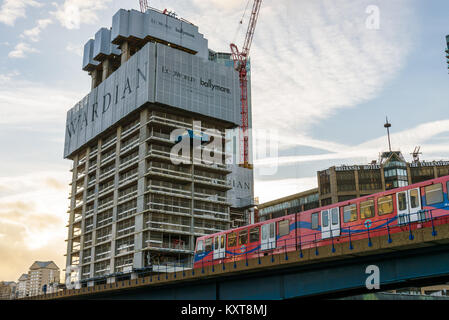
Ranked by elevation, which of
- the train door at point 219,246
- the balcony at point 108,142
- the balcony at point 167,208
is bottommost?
the train door at point 219,246

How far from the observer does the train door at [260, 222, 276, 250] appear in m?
46.0

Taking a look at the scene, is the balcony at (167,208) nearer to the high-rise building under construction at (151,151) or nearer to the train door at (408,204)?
the high-rise building under construction at (151,151)

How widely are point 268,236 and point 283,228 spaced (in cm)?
183

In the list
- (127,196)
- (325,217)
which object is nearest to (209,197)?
(127,196)

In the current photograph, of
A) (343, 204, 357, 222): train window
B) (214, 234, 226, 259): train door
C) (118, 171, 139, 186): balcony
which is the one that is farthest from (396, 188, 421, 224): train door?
(118, 171, 139, 186): balcony

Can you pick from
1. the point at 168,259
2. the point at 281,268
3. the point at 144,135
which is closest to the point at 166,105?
the point at 144,135

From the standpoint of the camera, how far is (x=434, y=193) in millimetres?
35781

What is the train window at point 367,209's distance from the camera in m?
39.5

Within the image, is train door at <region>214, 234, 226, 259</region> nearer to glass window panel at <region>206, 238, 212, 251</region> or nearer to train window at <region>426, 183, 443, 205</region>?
glass window panel at <region>206, 238, 212, 251</region>

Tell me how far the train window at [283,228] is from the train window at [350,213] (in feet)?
19.4

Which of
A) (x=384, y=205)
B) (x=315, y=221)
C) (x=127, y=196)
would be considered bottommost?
(x=315, y=221)

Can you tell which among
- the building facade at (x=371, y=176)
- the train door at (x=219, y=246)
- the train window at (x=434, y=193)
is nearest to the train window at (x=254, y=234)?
the train door at (x=219, y=246)

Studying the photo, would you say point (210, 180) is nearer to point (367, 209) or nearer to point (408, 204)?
point (367, 209)

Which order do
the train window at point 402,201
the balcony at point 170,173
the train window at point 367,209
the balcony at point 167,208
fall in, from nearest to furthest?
the train window at point 402,201, the train window at point 367,209, the balcony at point 167,208, the balcony at point 170,173
